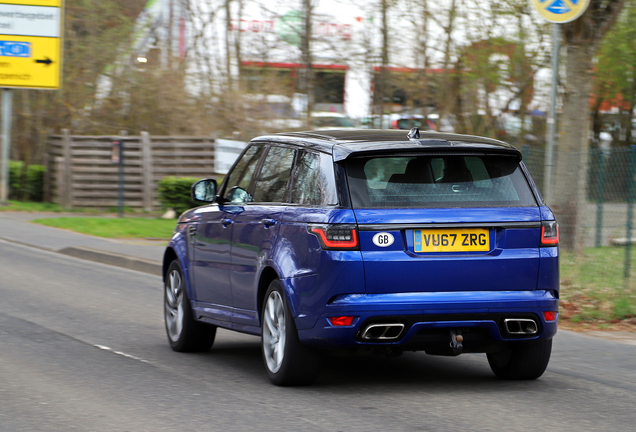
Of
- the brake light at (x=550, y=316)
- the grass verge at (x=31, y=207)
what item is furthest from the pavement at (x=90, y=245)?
the brake light at (x=550, y=316)

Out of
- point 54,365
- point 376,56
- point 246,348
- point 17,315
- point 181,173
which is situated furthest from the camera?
point 181,173

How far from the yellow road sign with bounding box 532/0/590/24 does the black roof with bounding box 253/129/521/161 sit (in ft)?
13.8

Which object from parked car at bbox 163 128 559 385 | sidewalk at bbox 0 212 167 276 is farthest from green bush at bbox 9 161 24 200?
parked car at bbox 163 128 559 385

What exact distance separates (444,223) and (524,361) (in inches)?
54.9

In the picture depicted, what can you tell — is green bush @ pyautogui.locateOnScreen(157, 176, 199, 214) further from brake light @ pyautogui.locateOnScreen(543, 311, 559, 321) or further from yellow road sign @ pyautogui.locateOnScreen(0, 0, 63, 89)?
brake light @ pyautogui.locateOnScreen(543, 311, 559, 321)

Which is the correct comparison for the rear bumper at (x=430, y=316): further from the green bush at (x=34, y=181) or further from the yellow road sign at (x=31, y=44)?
the green bush at (x=34, y=181)

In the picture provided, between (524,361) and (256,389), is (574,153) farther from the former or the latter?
(256,389)

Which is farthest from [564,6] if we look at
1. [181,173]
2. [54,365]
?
[181,173]

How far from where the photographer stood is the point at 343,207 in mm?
6055

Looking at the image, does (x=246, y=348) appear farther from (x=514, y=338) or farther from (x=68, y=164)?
(x=68, y=164)

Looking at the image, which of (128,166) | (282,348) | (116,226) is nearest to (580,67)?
(282,348)

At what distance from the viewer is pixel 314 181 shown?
643 cm

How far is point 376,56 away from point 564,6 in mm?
15304

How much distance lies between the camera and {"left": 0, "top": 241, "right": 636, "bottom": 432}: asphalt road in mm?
5559
